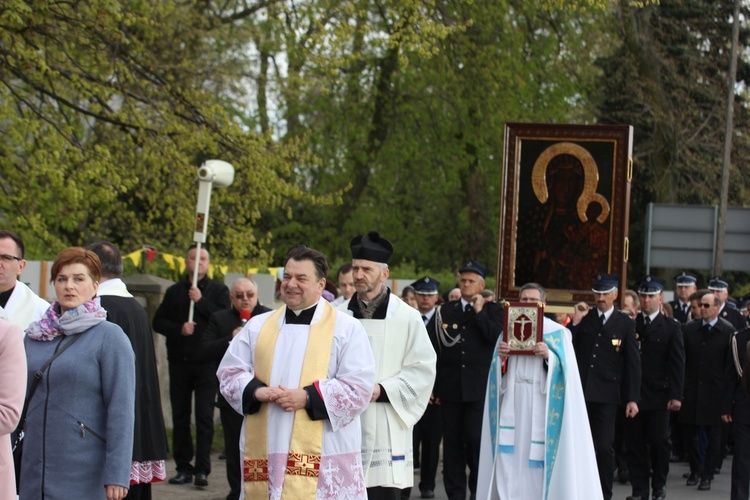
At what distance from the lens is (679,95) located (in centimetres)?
2856

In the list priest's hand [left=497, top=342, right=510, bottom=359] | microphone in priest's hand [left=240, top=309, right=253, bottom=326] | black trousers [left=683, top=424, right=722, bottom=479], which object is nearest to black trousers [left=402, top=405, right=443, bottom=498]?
priest's hand [left=497, top=342, right=510, bottom=359]

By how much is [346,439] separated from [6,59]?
304 inches

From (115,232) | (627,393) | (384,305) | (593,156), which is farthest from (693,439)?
(115,232)

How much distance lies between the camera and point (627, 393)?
38.6 feet

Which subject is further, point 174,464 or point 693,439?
point 693,439

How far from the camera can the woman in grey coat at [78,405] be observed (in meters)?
5.70

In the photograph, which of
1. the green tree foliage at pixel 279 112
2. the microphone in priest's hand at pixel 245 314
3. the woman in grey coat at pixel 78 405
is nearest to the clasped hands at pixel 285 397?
the woman in grey coat at pixel 78 405

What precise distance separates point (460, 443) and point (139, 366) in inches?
193

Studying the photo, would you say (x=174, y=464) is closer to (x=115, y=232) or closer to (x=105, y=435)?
(x=105, y=435)

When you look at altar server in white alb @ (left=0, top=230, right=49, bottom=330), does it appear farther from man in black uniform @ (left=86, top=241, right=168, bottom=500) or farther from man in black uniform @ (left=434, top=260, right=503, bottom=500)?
man in black uniform @ (left=434, top=260, right=503, bottom=500)

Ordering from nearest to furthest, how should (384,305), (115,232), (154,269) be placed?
(384,305), (154,269), (115,232)

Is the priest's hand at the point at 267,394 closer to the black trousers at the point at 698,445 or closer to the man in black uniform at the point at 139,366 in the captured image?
the man in black uniform at the point at 139,366

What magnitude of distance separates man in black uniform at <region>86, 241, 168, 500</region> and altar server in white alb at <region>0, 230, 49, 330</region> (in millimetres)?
382

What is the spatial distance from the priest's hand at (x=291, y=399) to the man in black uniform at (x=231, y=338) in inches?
154
